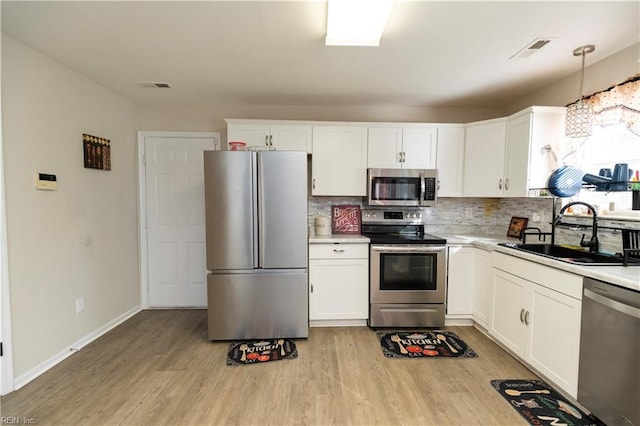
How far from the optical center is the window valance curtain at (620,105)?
2.02 m

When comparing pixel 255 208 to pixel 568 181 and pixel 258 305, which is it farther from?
pixel 568 181

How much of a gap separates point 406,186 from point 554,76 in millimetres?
1590

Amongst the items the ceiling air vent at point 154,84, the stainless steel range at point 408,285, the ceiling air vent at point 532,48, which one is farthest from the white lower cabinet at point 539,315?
the ceiling air vent at point 154,84

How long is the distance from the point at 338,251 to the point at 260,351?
1.14 m

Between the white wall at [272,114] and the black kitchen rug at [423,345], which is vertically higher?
the white wall at [272,114]

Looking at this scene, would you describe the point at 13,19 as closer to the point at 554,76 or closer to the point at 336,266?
the point at 336,266

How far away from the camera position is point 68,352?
240 cm

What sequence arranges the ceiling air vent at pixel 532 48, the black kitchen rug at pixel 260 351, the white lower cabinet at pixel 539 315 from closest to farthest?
the white lower cabinet at pixel 539 315 < the ceiling air vent at pixel 532 48 < the black kitchen rug at pixel 260 351

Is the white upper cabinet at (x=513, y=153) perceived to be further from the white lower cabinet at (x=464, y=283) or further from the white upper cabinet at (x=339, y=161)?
the white upper cabinet at (x=339, y=161)

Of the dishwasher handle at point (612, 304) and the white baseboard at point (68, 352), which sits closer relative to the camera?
the dishwasher handle at point (612, 304)

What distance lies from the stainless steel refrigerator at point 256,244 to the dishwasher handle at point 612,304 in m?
1.96

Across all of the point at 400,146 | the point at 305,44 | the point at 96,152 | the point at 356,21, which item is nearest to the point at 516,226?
the point at 400,146

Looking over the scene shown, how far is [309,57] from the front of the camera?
2.22 metres

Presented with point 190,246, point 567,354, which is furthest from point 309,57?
point 567,354
